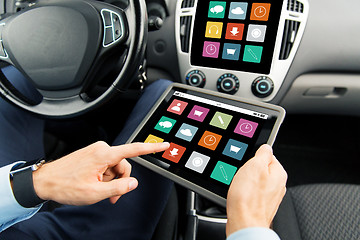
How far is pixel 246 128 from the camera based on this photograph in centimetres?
65

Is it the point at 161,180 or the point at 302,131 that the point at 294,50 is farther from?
the point at 302,131

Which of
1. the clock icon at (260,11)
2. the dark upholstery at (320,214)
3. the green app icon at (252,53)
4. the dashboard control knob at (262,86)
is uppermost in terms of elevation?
the clock icon at (260,11)

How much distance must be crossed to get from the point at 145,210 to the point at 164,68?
472 millimetres

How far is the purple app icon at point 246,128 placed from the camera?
0.63 meters

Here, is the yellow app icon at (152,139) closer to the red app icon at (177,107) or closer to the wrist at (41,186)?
the red app icon at (177,107)

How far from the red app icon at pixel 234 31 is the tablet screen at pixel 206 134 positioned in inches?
6.7

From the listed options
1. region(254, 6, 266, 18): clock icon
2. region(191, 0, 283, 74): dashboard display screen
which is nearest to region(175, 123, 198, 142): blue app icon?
region(191, 0, 283, 74): dashboard display screen

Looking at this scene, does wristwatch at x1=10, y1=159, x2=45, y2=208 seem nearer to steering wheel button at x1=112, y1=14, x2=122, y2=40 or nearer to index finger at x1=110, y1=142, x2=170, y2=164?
index finger at x1=110, y1=142, x2=170, y2=164

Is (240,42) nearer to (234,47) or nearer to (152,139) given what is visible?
(234,47)

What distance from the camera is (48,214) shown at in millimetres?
666

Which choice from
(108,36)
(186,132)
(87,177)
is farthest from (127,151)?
(108,36)

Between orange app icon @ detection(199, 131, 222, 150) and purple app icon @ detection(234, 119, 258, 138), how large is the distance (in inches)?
1.8

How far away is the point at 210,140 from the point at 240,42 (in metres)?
0.27

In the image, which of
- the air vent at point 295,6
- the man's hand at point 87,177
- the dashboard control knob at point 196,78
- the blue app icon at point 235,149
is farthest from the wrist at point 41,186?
the air vent at point 295,6
